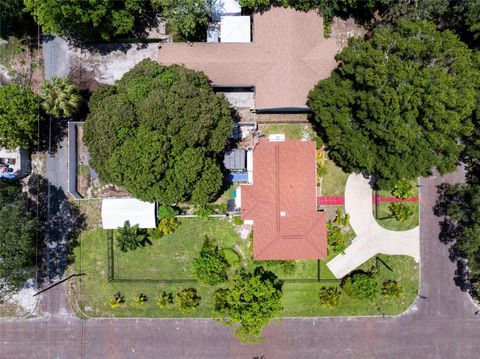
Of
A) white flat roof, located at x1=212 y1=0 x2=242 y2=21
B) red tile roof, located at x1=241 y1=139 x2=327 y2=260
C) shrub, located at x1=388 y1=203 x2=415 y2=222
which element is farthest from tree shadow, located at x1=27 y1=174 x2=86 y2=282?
shrub, located at x1=388 y1=203 x2=415 y2=222

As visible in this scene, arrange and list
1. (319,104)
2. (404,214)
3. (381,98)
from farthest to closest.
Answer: (404,214) → (319,104) → (381,98)

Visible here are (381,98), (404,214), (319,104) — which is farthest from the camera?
(404,214)

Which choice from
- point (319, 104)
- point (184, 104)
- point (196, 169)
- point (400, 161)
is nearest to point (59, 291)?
point (196, 169)

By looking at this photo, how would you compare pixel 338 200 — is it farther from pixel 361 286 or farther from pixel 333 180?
pixel 361 286

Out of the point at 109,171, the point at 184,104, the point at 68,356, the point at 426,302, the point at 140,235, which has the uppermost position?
the point at 184,104

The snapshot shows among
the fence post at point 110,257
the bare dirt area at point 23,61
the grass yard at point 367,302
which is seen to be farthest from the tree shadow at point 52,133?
the grass yard at point 367,302

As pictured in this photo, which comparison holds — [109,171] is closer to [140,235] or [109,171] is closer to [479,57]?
[140,235]

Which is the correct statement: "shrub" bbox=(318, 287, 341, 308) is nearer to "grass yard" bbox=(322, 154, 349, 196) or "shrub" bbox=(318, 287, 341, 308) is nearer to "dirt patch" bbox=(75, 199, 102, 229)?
"grass yard" bbox=(322, 154, 349, 196)

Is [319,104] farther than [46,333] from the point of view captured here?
No
